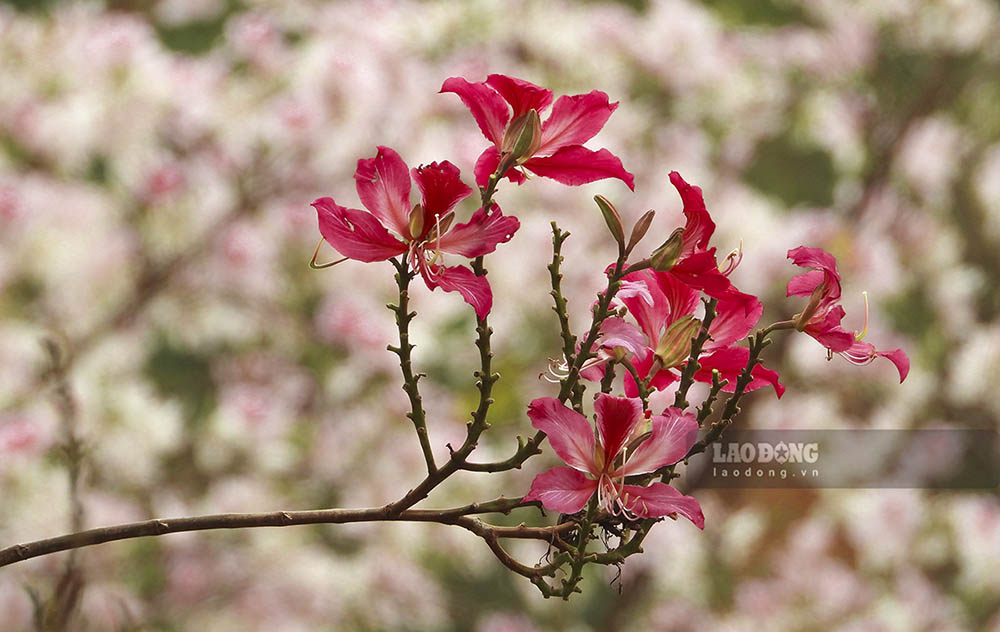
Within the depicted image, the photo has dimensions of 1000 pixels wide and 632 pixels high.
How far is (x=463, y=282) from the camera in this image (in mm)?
215

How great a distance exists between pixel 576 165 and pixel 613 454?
7 cm

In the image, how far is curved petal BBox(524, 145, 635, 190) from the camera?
0.22m

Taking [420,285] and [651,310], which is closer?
[651,310]

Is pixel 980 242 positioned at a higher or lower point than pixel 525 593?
higher

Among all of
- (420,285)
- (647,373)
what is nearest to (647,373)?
(647,373)

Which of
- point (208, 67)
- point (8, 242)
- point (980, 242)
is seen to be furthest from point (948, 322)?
point (8, 242)

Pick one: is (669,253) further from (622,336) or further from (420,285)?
(420,285)

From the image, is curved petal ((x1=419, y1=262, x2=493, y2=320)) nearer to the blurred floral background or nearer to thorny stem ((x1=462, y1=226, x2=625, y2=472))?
thorny stem ((x1=462, y1=226, x2=625, y2=472))

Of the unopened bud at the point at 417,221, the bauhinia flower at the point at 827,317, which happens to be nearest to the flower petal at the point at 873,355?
the bauhinia flower at the point at 827,317

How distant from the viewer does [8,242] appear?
101 centimetres

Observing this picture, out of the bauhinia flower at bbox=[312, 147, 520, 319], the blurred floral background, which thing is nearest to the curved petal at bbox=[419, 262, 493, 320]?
the bauhinia flower at bbox=[312, 147, 520, 319]

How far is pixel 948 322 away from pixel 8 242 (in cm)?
111

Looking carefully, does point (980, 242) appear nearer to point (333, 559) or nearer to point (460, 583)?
point (460, 583)

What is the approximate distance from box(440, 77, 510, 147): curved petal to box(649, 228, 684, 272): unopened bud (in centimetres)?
5
